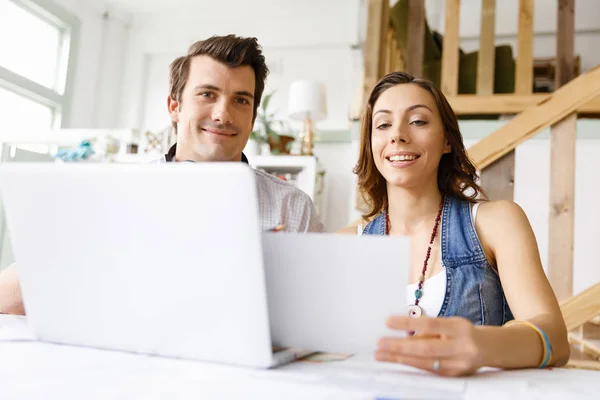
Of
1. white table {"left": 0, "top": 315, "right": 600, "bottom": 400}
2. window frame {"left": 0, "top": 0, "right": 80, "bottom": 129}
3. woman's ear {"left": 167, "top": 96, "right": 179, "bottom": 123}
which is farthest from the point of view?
window frame {"left": 0, "top": 0, "right": 80, "bottom": 129}

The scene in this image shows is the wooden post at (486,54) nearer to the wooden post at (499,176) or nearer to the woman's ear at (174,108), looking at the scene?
the wooden post at (499,176)

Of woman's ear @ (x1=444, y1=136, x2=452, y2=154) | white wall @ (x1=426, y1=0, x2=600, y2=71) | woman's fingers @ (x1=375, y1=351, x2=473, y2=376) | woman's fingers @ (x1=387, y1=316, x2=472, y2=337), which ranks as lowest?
woman's fingers @ (x1=375, y1=351, x2=473, y2=376)

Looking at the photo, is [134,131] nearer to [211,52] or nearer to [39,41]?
[39,41]

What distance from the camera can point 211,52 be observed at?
1334 millimetres

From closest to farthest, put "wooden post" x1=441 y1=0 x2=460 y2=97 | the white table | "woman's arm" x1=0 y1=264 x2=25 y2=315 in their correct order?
the white table, "woman's arm" x1=0 y1=264 x2=25 y2=315, "wooden post" x1=441 y1=0 x2=460 y2=97

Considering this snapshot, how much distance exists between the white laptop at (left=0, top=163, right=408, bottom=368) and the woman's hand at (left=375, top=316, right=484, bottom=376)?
1.0 inches

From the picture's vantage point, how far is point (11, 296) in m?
0.86

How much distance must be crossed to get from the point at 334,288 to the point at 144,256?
21 cm

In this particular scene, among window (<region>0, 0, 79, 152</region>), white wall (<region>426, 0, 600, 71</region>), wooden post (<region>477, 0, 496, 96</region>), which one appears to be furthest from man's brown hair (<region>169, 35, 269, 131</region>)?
white wall (<region>426, 0, 600, 71</region>)

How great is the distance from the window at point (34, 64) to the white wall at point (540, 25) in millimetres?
Answer: 3444

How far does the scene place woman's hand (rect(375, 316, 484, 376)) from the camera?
0.52 m

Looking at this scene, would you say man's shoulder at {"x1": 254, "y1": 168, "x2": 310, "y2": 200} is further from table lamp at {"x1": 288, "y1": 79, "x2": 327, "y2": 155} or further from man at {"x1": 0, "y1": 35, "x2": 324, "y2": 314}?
table lamp at {"x1": 288, "y1": 79, "x2": 327, "y2": 155}

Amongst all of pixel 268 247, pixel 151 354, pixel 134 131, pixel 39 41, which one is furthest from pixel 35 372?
pixel 39 41

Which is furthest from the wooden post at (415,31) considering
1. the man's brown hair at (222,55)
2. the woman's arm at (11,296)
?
the woman's arm at (11,296)
